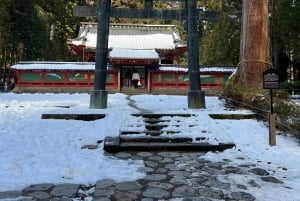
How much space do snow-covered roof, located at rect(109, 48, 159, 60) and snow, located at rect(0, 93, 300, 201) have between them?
15156 mm

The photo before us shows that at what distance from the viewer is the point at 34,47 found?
34.5m

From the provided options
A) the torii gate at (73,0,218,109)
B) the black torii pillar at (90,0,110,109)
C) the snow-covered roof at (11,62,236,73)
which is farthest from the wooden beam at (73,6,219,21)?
the snow-covered roof at (11,62,236,73)

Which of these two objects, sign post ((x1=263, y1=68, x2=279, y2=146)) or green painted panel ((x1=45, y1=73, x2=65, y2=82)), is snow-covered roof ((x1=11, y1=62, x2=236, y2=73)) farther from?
sign post ((x1=263, y1=68, x2=279, y2=146))

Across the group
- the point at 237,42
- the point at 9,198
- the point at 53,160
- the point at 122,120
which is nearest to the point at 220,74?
the point at 237,42

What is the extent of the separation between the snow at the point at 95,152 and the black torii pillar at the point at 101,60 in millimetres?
945

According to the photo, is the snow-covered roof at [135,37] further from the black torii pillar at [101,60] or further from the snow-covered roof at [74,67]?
the black torii pillar at [101,60]

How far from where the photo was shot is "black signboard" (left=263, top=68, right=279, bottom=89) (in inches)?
267

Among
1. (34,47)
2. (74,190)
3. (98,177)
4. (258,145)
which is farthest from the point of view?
(34,47)

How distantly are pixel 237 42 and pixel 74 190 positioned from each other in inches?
1011

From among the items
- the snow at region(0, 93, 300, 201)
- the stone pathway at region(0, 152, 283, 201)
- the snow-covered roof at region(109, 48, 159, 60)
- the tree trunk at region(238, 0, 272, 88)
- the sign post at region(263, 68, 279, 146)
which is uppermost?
the snow-covered roof at region(109, 48, 159, 60)

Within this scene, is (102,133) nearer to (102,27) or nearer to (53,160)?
(53,160)

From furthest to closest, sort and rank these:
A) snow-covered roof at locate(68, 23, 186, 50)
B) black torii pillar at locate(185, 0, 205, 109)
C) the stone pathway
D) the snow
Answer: snow-covered roof at locate(68, 23, 186, 50), black torii pillar at locate(185, 0, 205, 109), the snow, the stone pathway

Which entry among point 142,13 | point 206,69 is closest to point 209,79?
point 206,69

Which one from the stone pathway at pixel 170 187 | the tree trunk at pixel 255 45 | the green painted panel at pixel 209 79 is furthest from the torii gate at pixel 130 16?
the green painted panel at pixel 209 79
